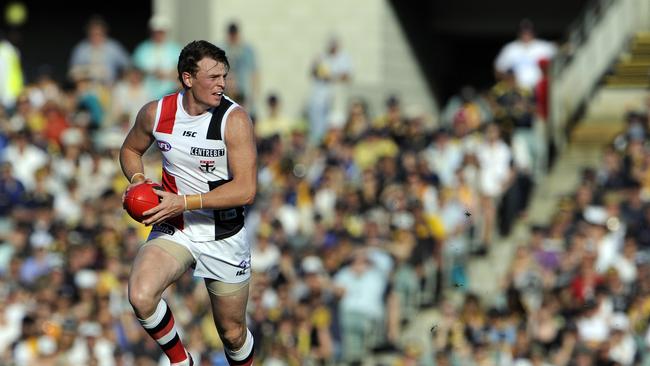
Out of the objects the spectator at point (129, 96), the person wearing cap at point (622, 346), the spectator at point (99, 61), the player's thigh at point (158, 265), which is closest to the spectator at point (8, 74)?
the spectator at point (99, 61)

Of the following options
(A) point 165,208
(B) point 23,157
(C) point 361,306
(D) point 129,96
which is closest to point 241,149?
(A) point 165,208

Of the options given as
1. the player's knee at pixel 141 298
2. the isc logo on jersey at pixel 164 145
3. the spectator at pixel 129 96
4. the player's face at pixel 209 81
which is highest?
the player's face at pixel 209 81

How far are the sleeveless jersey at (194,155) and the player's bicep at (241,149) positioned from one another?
0.05m

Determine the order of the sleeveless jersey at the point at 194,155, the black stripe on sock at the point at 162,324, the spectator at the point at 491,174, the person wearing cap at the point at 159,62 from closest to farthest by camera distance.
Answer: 1. the sleeveless jersey at the point at 194,155
2. the black stripe on sock at the point at 162,324
3. the spectator at the point at 491,174
4. the person wearing cap at the point at 159,62

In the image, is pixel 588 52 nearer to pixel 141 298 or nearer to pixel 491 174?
pixel 491 174

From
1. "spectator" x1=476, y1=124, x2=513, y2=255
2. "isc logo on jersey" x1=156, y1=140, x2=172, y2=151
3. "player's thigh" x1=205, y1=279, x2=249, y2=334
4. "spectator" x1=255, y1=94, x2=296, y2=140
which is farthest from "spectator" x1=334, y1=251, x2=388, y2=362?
"isc logo on jersey" x1=156, y1=140, x2=172, y2=151

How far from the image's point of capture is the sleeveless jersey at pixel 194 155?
31.2 feet

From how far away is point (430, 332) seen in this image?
1625cm

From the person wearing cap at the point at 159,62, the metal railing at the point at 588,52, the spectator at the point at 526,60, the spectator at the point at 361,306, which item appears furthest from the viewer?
the person wearing cap at the point at 159,62

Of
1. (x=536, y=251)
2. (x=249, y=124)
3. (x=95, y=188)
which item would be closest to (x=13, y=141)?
(x=95, y=188)

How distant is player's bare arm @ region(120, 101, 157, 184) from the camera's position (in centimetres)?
968

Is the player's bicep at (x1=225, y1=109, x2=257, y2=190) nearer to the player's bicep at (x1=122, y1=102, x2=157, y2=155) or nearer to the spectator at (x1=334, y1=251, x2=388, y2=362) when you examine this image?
the player's bicep at (x1=122, y1=102, x2=157, y2=155)

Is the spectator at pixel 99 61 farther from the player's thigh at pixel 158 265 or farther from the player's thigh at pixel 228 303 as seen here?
the player's thigh at pixel 158 265

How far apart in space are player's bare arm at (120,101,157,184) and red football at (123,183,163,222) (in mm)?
381
